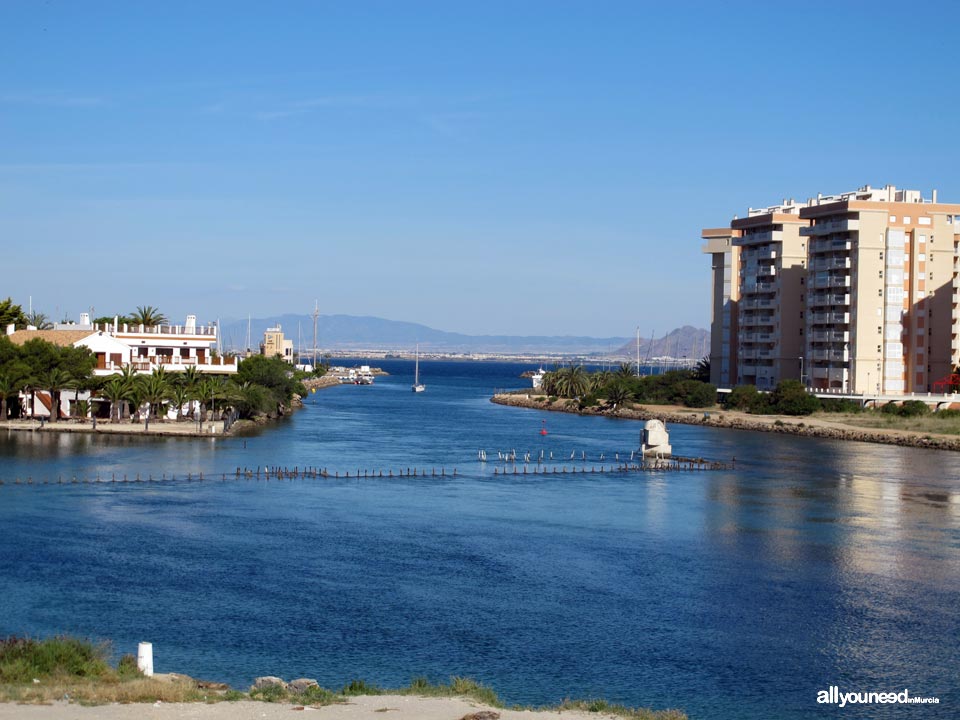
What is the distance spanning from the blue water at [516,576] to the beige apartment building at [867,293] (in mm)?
36721

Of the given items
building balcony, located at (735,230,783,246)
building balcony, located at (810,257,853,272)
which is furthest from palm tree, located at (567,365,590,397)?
building balcony, located at (810,257,853,272)

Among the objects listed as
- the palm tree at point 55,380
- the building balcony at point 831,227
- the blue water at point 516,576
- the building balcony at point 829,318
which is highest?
the building balcony at point 831,227

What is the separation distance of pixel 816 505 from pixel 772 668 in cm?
3006

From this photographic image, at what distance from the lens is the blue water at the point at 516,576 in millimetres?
27078

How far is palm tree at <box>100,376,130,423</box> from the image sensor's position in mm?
85062

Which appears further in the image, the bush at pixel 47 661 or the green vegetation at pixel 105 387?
the green vegetation at pixel 105 387

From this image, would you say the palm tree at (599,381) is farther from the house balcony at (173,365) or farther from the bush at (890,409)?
the house balcony at (173,365)

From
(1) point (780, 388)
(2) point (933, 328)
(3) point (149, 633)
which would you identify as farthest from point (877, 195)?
(3) point (149, 633)

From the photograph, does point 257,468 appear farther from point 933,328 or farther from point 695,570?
point 933,328

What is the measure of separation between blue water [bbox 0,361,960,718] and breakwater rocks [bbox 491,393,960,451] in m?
19.4

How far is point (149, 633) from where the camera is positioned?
28.8 m

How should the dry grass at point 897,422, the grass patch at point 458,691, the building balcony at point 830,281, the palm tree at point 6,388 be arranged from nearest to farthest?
the grass patch at point 458,691
the palm tree at point 6,388
the dry grass at point 897,422
the building balcony at point 830,281

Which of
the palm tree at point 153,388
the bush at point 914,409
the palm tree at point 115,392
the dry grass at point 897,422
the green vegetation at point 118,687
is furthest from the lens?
the bush at point 914,409

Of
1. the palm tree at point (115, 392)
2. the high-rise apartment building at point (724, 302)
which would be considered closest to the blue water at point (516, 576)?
the palm tree at point (115, 392)
